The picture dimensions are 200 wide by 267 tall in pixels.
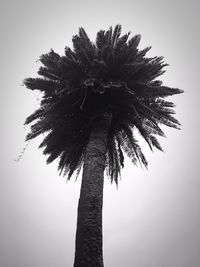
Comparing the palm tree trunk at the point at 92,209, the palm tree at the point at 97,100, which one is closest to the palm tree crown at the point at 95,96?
the palm tree at the point at 97,100

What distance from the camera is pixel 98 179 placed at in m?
6.30

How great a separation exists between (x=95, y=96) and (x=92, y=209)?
366cm

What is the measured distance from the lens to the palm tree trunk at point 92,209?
5.04 metres

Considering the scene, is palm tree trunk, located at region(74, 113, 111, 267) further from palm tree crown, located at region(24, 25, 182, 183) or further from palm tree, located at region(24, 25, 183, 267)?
palm tree crown, located at region(24, 25, 182, 183)

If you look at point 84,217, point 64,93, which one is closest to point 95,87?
point 64,93

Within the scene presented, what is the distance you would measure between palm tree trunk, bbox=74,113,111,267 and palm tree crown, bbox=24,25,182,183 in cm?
129

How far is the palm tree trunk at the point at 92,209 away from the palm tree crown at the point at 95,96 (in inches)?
50.7

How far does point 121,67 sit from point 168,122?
7.76 ft

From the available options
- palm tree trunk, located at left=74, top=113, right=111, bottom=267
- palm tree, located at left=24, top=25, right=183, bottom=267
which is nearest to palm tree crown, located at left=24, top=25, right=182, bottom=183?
palm tree, located at left=24, top=25, right=183, bottom=267

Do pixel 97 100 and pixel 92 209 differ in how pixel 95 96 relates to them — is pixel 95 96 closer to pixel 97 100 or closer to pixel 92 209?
pixel 97 100

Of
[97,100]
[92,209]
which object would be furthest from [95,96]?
[92,209]

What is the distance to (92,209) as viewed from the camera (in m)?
5.70

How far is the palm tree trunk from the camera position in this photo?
→ 16.5 ft

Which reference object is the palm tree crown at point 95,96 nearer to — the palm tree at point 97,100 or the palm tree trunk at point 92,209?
the palm tree at point 97,100
